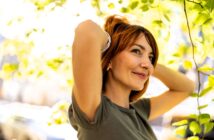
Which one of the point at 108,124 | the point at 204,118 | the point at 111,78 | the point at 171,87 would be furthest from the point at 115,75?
the point at 171,87

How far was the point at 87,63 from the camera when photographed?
3.11ft

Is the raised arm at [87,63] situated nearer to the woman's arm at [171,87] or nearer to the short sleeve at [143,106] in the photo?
the short sleeve at [143,106]

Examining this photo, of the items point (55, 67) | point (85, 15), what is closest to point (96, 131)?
point (55, 67)

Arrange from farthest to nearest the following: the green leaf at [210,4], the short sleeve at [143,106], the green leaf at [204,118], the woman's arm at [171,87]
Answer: the woman's arm at [171,87], the short sleeve at [143,106], the green leaf at [204,118], the green leaf at [210,4]

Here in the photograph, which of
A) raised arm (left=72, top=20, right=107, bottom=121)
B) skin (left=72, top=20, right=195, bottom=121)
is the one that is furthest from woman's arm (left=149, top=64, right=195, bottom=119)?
raised arm (left=72, top=20, right=107, bottom=121)

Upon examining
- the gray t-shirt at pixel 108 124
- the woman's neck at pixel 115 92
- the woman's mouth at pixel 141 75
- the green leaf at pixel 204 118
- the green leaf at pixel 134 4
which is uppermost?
the green leaf at pixel 134 4

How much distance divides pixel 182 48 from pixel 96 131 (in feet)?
1.36

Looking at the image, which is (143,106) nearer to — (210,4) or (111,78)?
(111,78)

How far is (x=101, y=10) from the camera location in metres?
1.45

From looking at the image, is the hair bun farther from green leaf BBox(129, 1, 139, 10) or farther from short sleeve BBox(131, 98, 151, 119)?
short sleeve BBox(131, 98, 151, 119)

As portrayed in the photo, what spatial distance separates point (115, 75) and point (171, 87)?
0.47 m

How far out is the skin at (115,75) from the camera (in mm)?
952

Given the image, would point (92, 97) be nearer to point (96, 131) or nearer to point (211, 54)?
point (96, 131)

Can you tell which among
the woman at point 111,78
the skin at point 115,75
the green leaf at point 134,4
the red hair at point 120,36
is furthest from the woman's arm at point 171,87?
the green leaf at point 134,4
